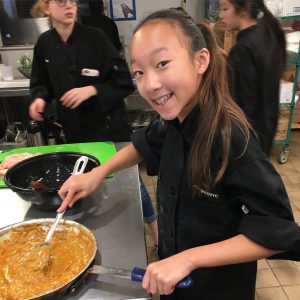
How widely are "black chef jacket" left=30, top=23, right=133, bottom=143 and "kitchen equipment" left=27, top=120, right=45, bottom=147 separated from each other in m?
0.96

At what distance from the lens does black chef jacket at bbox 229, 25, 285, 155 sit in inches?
56.0

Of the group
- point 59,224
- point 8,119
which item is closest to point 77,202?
point 59,224

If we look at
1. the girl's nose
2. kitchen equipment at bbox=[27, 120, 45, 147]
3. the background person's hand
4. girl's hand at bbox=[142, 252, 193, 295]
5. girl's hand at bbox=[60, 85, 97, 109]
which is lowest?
kitchen equipment at bbox=[27, 120, 45, 147]

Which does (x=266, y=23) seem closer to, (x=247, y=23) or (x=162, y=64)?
(x=247, y=23)

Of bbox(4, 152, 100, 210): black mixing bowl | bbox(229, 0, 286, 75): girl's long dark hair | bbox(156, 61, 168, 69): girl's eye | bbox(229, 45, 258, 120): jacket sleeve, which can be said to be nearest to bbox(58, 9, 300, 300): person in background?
bbox(156, 61, 168, 69): girl's eye

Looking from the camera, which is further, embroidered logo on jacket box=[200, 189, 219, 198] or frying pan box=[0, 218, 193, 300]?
embroidered logo on jacket box=[200, 189, 219, 198]

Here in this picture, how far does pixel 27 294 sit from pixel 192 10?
122 inches

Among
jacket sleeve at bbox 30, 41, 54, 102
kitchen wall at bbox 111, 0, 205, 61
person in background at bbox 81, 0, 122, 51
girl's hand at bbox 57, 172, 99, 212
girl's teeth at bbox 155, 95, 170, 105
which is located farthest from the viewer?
kitchen wall at bbox 111, 0, 205, 61

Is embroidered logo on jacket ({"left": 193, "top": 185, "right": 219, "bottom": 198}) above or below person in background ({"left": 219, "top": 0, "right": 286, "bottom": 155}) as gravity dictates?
below

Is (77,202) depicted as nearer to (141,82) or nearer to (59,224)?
(59,224)

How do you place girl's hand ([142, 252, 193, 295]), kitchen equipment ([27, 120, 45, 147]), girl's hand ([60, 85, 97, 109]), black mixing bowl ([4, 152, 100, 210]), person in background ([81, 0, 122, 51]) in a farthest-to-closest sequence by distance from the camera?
person in background ([81, 0, 122, 51]) → kitchen equipment ([27, 120, 45, 147]) → girl's hand ([60, 85, 97, 109]) → black mixing bowl ([4, 152, 100, 210]) → girl's hand ([142, 252, 193, 295])

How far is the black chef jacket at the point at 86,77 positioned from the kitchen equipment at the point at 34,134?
959mm

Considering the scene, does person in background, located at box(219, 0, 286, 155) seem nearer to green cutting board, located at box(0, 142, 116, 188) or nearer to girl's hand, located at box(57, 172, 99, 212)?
green cutting board, located at box(0, 142, 116, 188)

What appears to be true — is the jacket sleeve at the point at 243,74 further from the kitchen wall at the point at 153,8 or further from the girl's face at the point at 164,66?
the kitchen wall at the point at 153,8
